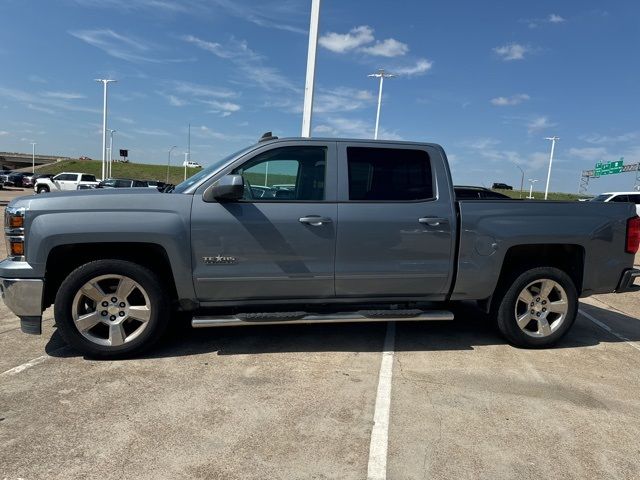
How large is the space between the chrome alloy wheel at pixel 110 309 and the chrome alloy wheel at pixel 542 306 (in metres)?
3.64

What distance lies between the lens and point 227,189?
3.86 m

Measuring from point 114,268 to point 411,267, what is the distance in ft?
8.73

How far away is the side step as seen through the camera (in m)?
4.00

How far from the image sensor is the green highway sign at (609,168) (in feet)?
186

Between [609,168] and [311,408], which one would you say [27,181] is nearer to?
[311,408]

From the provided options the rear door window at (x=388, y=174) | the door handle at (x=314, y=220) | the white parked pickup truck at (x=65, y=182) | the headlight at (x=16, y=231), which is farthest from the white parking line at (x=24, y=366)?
the white parked pickup truck at (x=65, y=182)

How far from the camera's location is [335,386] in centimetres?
366

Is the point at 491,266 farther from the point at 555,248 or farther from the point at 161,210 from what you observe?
the point at 161,210

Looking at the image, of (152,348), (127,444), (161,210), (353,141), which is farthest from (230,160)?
(127,444)

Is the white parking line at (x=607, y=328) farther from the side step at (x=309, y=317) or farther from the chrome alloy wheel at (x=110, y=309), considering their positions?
the chrome alloy wheel at (x=110, y=309)

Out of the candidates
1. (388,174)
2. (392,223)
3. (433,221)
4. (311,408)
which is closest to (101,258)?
(311,408)

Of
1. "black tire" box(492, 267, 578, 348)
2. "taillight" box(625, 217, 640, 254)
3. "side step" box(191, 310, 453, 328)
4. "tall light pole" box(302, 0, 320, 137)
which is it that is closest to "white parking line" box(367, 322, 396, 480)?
"side step" box(191, 310, 453, 328)

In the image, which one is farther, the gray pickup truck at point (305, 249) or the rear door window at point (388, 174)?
the rear door window at point (388, 174)

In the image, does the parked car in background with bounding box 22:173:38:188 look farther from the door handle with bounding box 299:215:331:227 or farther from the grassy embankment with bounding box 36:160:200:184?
the door handle with bounding box 299:215:331:227
